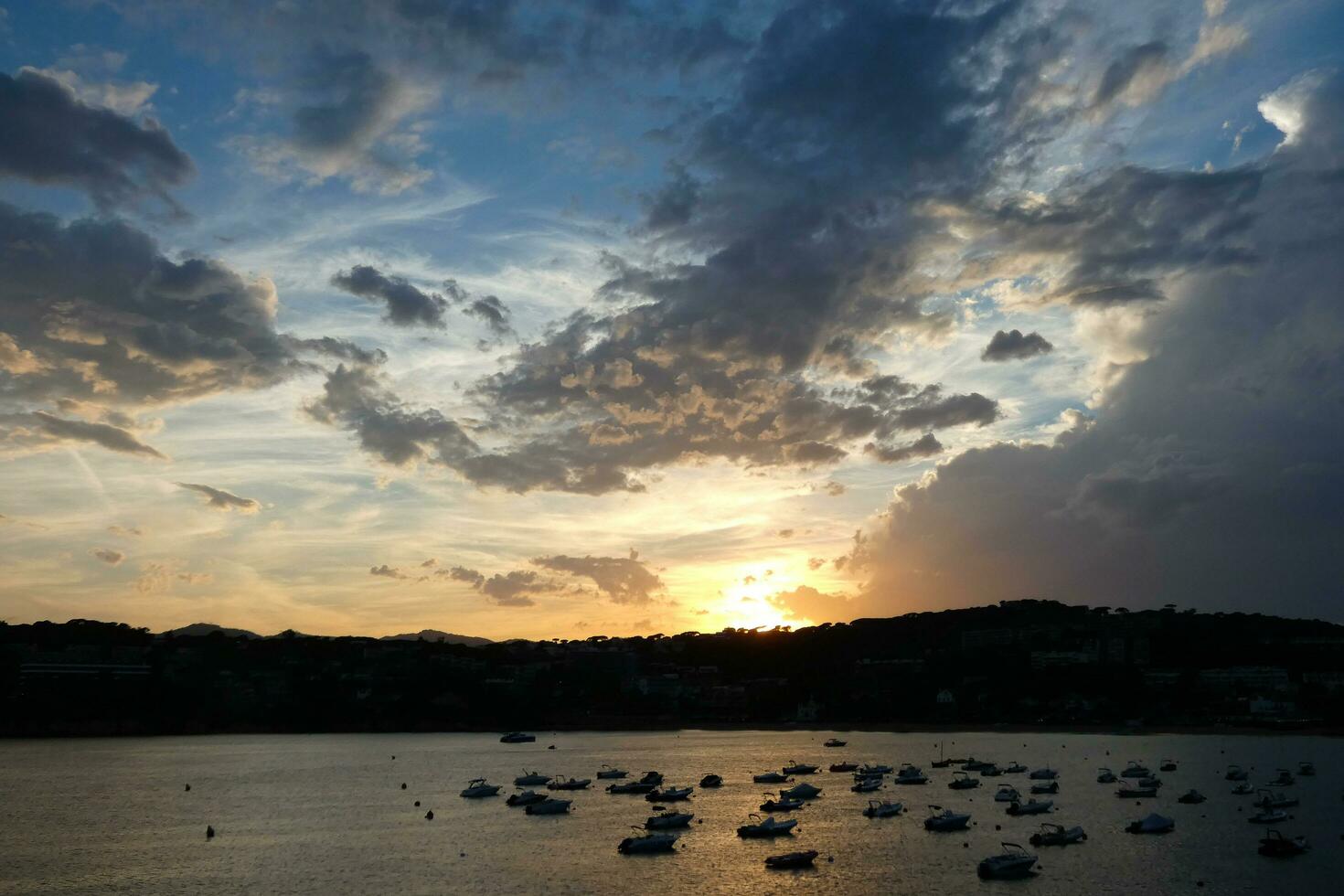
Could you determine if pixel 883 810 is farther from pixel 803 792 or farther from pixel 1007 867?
pixel 1007 867

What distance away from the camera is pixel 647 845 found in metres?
69.9

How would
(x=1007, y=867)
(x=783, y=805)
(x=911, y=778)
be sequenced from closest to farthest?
(x=1007, y=867)
(x=783, y=805)
(x=911, y=778)

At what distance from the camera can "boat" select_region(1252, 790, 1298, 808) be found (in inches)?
3285

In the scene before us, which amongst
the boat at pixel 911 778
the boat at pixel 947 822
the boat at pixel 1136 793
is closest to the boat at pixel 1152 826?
→ the boat at pixel 947 822

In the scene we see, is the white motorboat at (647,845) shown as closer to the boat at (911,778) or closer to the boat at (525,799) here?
the boat at (525,799)

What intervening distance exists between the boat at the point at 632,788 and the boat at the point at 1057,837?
44.9m

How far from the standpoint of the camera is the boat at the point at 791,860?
A: 2501 inches

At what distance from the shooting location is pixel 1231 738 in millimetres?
173500

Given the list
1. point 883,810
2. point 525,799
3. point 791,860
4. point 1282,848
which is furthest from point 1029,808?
point 525,799

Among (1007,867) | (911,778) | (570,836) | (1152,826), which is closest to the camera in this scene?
(1007,867)

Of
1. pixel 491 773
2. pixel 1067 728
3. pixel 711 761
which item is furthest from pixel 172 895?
pixel 1067 728

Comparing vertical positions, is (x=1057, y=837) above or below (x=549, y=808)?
above

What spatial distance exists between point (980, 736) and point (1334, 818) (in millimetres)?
119378

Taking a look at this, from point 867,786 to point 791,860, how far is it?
44.2m
